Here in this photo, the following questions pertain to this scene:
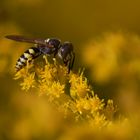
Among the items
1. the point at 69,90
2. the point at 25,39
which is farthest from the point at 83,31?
the point at 25,39

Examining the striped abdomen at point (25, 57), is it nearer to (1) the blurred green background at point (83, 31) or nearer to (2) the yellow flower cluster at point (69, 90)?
(2) the yellow flower cluster at point (69, 90)

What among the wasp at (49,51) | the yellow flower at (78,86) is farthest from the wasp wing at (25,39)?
the yellow flower at (78,86)

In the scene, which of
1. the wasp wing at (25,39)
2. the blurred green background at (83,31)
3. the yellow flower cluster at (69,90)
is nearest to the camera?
the wasp wing at (25,39)

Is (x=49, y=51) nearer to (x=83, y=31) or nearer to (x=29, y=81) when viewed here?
(x=29, y=81)

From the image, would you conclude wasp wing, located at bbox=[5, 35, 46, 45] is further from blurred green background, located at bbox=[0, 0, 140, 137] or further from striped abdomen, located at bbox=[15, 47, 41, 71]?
blurred green background, located at bbox=[0, 0, 140, 137]

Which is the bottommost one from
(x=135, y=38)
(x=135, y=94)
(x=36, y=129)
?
(x=36, y=129)

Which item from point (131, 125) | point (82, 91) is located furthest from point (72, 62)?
point (131, 125)

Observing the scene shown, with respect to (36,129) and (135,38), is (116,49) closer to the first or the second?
(135,38)
